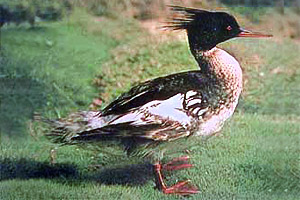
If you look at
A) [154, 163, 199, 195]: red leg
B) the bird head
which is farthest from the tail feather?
the bird head

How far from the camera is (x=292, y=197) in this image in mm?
2721

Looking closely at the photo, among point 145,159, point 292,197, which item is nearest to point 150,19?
point 145,159

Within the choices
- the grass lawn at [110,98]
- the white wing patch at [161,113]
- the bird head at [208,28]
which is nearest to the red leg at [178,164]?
the grass lawn at [110,98]

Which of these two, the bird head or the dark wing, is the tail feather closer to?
the dark wing

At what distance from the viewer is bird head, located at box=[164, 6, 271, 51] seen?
263 centimetres

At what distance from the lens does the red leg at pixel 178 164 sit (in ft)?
8.95

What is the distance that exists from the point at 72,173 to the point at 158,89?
45 cm

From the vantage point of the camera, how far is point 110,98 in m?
2.78

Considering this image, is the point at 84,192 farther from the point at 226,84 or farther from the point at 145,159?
the point at 226,84

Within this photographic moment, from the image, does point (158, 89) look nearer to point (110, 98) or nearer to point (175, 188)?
point (110, 98)

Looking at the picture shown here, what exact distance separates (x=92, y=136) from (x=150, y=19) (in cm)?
48

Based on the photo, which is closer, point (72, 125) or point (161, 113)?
point (161, 113)

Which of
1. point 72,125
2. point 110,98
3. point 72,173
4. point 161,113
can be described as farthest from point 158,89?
point 72,173

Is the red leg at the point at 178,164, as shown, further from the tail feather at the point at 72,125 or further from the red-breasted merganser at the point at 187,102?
the tail feather at the point at 72,125
